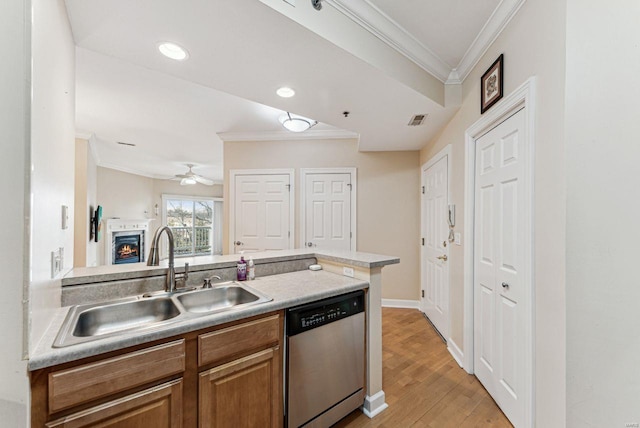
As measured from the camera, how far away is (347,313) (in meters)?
1.61

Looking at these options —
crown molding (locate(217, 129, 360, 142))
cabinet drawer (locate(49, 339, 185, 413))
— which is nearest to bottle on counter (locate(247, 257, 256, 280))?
cabinet drawer (locate(49, 339, 185, 413))

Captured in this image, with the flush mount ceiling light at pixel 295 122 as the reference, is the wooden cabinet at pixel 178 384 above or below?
below

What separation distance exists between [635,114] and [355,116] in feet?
6.01

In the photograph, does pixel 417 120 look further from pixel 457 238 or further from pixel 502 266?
pixel 502 266

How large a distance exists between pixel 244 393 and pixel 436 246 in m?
2.53

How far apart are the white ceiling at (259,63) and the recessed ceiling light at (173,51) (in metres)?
0.04

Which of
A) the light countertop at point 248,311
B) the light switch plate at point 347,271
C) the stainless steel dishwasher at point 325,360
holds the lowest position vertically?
the stainless steel dishwasher at point 325,360

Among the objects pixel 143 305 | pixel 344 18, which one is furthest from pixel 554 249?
pixel 143 305

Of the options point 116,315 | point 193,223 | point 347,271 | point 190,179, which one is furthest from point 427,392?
point 193,223

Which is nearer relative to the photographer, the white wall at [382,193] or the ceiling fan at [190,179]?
the white wall at [382,193]

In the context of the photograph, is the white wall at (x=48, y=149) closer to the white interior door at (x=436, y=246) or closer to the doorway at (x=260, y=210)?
the doorway at (x=260, y=210)

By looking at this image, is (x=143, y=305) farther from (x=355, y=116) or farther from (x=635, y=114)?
(x=635, y=114)

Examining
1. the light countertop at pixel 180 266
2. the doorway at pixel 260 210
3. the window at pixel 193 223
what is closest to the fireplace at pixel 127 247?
the window at pixel 193 223

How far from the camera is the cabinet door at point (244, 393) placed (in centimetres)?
114
